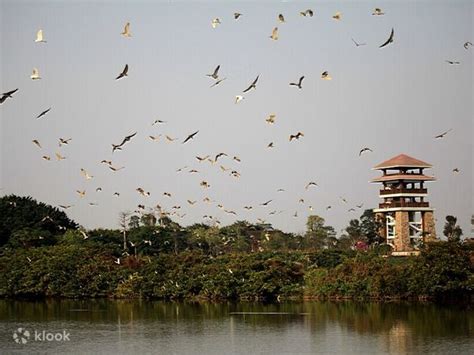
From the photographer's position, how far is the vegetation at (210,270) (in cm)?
3272

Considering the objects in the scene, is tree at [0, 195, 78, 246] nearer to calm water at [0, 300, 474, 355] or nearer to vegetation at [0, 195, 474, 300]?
vegetation at [0, 195, 474, 300]

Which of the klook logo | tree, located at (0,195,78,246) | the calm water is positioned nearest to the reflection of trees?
the calm water

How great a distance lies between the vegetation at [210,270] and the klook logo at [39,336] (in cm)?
1057

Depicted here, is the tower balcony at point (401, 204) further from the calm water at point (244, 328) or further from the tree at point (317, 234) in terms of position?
the calm water at point (244, 328)

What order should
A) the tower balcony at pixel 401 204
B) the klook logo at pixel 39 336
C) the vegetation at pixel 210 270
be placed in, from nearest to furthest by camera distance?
the klook logo at pixel 39 336 → the vegetation at pixel 210 270 → the tower balcony at pixel 401 204

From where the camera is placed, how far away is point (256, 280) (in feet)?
115

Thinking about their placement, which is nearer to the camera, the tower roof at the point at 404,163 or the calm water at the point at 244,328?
the calm water at the point at 244,328

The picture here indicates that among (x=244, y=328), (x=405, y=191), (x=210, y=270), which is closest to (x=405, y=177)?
(x=405, y=191)

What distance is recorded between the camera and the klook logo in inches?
975

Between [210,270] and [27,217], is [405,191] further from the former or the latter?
[27,217]

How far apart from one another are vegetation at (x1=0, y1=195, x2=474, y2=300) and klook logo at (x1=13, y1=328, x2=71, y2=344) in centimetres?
1057

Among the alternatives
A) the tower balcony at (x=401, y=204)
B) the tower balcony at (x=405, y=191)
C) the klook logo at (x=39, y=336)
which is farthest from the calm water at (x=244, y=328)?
the tower balcony at (x=405, y=191)

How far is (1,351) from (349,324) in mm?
10299

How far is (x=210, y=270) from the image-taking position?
3619cm
